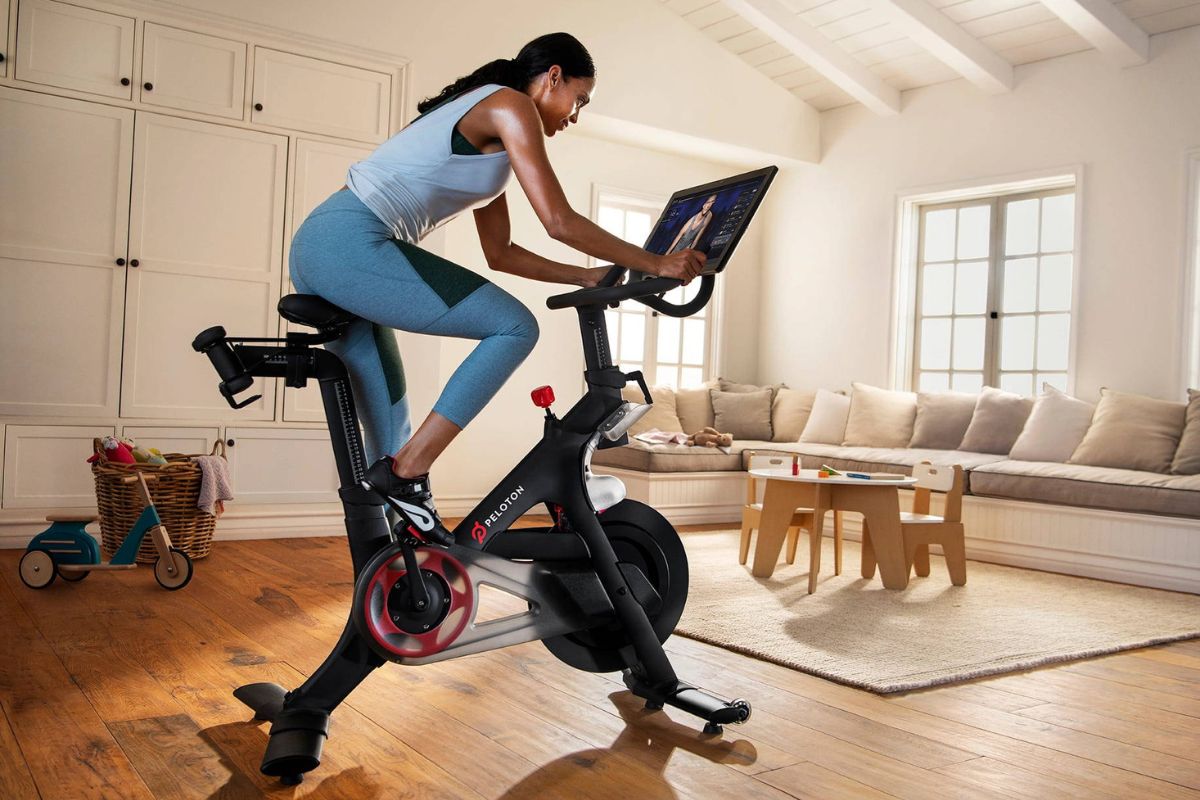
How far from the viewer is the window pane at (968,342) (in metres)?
6.02

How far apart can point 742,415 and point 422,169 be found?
4850 mm

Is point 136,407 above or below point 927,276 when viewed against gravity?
below

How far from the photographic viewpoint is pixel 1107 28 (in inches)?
192

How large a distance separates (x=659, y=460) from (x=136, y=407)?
2.73 metres

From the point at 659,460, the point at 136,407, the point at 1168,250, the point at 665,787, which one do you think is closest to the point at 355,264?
the point at 665,787

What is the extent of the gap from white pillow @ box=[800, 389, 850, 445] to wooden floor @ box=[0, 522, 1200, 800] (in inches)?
129

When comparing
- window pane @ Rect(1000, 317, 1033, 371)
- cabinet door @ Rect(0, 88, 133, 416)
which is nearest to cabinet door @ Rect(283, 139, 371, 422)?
cabinet door @ Rect(0, 88, 133, 416)

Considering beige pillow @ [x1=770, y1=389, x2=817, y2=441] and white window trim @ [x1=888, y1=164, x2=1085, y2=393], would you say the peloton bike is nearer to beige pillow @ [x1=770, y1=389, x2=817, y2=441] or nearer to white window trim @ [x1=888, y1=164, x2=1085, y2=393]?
beige pillow @ [x1=770, y1=389, x2=817, y2=441]

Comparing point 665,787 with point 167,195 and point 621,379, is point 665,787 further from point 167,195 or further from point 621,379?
point 167,195

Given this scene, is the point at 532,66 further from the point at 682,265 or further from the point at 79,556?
the point at 79,556

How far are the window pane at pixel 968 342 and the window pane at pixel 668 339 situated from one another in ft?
5.92

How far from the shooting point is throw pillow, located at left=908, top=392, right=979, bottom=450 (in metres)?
5.50

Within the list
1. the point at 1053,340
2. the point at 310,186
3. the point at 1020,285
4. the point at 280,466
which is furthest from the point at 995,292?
the point at 280,466

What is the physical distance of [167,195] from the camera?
424 centimetres
